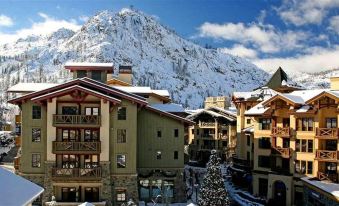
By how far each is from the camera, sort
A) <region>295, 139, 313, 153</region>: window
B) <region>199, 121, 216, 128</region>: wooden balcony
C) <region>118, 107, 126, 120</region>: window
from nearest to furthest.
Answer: <region>118, 107, 126, 120</region>: window < <region>295, 139, 313, 153</region>: window < <region>199, 121, 216, 128</region>: wooden balcony

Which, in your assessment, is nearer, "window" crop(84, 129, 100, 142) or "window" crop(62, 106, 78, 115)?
"window" crop(62, 106, 78, 115)

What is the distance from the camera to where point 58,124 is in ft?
126

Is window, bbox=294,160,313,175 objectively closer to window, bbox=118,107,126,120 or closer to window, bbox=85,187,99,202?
window, bbox=118,107,126,120

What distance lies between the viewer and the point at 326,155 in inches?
1515

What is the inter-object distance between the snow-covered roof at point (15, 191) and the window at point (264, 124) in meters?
32.4

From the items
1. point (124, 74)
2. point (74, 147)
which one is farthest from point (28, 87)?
point (124, 74)

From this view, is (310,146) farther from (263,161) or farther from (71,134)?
(71,134)

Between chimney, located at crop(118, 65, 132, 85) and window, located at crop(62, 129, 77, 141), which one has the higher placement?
chimney, located at crop(118, 65, 132, 85)

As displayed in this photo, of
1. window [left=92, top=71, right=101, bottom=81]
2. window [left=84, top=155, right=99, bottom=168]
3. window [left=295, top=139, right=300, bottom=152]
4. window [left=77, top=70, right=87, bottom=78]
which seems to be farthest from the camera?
window [left=92, top=71, right=101, bottom=81]

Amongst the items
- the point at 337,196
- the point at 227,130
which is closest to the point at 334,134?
the point at 337,196

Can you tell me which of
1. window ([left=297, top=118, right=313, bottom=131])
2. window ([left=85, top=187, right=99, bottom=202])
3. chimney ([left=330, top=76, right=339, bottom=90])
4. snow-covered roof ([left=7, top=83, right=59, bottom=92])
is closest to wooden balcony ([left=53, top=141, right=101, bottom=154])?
window ([left=85, top=187, right=99, bottom=202])

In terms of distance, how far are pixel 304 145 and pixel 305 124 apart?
80.5 inches

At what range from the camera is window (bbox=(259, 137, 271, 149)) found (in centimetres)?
4594

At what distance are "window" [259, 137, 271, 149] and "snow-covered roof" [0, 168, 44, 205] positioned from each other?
3200 cm
